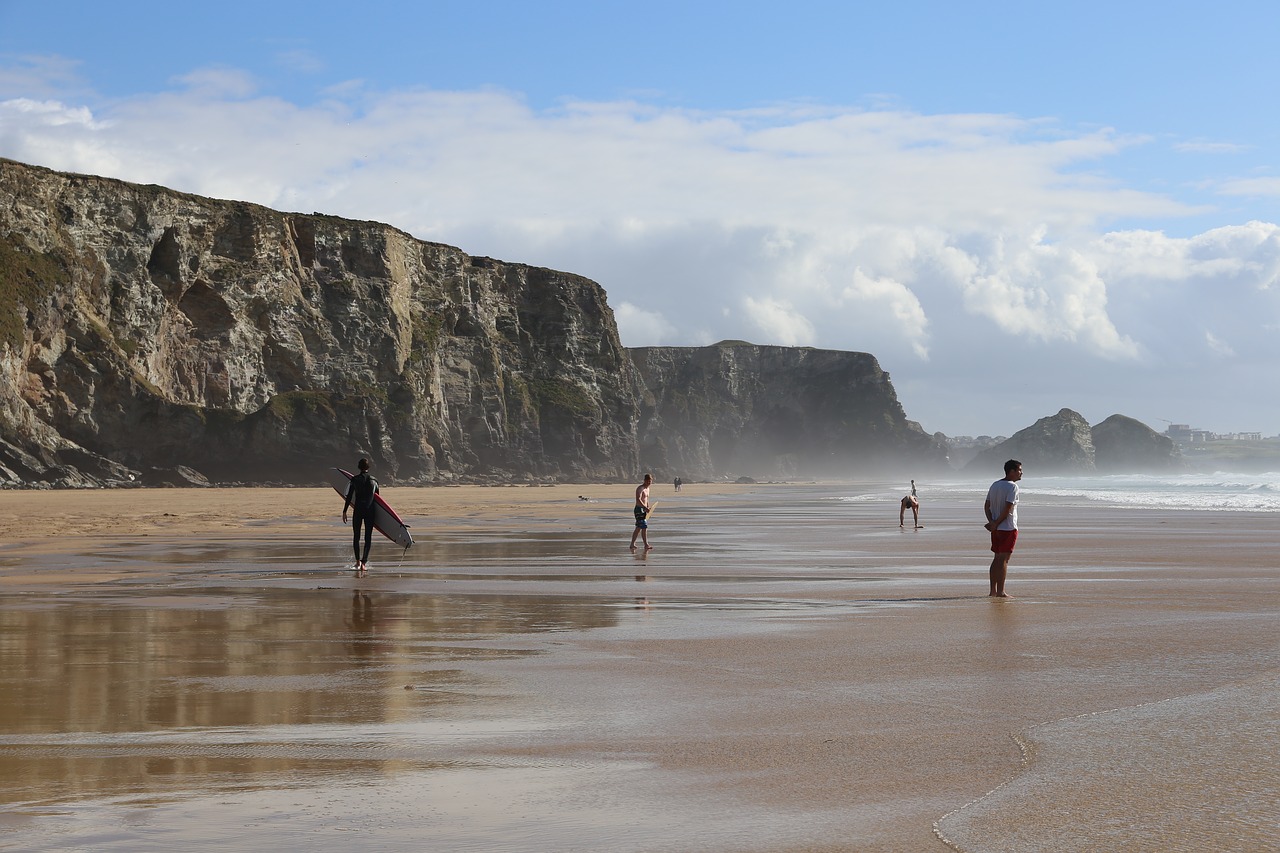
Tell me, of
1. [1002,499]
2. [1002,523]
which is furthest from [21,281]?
[1002,523]

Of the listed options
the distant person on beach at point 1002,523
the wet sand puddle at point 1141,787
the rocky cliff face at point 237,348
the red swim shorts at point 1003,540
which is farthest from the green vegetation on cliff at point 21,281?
the wet sand puddle at point 1141,787

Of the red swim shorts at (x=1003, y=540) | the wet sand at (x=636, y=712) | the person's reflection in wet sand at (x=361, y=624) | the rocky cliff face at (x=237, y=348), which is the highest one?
the rocky cliff face at (x=237, y=348)

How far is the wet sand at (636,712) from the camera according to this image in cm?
→ 455

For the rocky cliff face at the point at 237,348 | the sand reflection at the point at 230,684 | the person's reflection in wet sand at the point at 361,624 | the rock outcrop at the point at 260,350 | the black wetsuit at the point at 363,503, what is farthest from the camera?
the rock outcrop at the point at 260,350

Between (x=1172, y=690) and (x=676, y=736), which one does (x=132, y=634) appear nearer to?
(x=676, y=736)

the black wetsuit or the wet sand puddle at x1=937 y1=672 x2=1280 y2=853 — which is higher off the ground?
the black wetsuit

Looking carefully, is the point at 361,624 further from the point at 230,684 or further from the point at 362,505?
the point at 362,505

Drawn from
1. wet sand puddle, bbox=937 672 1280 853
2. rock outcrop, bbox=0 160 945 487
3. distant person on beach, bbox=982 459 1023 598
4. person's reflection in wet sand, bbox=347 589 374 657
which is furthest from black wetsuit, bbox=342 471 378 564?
rock outcrop, bbox=0 160 945 487

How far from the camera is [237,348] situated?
80188 mm

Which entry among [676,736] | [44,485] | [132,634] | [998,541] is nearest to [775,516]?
[998,541]

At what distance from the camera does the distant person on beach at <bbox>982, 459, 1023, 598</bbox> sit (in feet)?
42.8

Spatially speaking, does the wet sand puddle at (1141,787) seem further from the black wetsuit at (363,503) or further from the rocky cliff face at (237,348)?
the rocky cliff face at (237,348)

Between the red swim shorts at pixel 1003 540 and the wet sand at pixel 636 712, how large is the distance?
2.15 feet

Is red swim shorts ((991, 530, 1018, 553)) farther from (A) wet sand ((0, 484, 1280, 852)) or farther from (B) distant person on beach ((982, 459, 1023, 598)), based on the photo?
(A) wet sand ((0, 484, 1280, 852))
